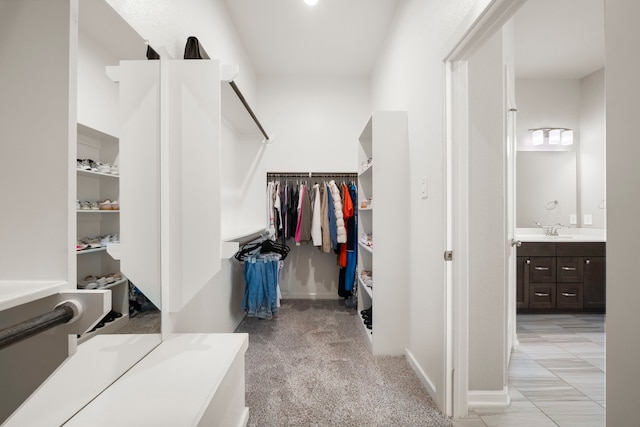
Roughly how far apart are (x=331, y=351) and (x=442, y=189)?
5.03 feet

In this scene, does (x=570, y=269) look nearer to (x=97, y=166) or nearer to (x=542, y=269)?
(x=542, y=269)

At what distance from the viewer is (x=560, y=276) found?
3.07 metres

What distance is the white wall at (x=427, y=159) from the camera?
154cm

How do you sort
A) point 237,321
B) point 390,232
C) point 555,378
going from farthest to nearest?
1. point 237,321
2. point 390,232
3. point 555,378

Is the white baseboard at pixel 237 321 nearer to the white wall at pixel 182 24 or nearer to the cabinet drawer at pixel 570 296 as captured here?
the white wall at pixel 182 24

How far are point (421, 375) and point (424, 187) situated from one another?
1230 millimetres

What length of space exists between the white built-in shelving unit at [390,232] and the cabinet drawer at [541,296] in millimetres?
1931

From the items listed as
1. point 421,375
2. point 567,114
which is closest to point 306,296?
point 421,375

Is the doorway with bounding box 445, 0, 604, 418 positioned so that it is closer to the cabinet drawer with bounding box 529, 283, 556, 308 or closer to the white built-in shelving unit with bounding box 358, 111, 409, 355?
the white built-in shelving unit with bounding box 358, 111, 409, 355

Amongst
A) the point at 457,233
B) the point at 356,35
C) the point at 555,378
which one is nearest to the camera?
the point at 457,233

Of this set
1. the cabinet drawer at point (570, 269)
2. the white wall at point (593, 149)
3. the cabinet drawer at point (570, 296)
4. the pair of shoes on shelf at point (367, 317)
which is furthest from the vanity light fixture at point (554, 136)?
the pair of shoes on shelf at point (367, 317)

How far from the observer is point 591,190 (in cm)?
335

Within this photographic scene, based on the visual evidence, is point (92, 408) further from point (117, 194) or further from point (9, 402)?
point (117, 194)

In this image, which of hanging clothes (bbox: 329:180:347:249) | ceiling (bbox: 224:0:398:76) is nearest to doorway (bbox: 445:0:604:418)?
ceiling (bbox: 224:0:398:76)
